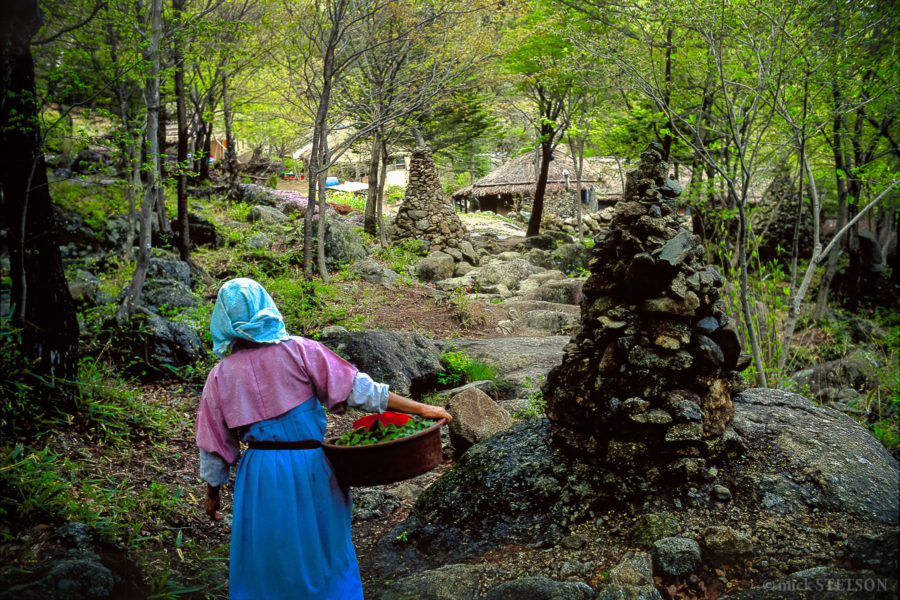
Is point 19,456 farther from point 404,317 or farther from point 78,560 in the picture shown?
point 404,317

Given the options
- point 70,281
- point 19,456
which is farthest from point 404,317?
point 19,456

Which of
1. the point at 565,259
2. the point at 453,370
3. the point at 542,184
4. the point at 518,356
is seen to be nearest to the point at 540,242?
the point at 542,184

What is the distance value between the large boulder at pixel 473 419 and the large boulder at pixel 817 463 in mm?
1799

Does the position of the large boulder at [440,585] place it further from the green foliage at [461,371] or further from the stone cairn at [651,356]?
the green foliage at [461,371]

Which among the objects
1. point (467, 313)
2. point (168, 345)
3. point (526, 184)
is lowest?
point (467, 313)

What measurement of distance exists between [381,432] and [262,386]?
55 centimetres

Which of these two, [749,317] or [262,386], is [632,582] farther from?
[749,317]

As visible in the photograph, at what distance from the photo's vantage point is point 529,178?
29156mm

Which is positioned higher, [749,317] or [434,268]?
[749,317]

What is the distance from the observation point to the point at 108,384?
4.82m

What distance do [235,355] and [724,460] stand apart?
264cm

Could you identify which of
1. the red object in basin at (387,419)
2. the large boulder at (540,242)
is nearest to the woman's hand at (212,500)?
the red object in basin at (387,419)

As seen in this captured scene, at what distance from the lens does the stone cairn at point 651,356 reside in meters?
3.16

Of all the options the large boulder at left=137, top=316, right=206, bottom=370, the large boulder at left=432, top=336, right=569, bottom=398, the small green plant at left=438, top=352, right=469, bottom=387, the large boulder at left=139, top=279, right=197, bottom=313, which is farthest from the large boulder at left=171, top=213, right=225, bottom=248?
the small green plant at left=438, top=352, right=469, bottom=387
